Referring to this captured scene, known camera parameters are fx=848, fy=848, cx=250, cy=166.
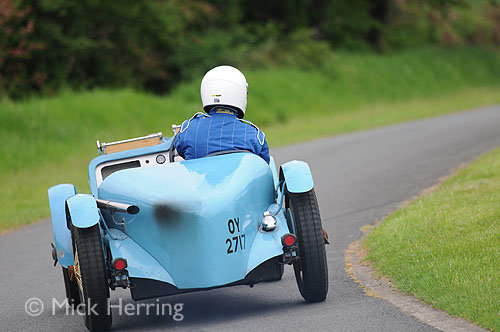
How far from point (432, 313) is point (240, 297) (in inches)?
72.0

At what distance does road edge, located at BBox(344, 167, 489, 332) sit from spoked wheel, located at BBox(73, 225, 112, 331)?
2110 mm

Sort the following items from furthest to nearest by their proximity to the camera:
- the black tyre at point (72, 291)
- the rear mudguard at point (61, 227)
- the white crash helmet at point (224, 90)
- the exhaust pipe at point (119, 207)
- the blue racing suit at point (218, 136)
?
the black tyre at point (72, 291) < the white crash helmet at point (224, 90) < the blue racing suit at point (218, 136) < the rear mudguard at point (61, 227) < the exhaust pipe at point (119, 207)

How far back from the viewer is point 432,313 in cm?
603

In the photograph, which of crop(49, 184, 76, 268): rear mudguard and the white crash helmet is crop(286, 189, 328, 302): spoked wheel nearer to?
the white crash helmet

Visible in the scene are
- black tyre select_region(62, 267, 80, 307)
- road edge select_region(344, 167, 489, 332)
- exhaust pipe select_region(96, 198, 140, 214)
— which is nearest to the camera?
road edge select_region(344, 167, 489, 332)

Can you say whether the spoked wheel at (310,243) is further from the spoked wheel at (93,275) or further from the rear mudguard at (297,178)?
the spoked wheel at (93,275)

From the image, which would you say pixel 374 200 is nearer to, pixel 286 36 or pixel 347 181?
pixel 347 181

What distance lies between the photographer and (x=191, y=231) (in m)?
5.98

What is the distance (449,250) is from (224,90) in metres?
2.44

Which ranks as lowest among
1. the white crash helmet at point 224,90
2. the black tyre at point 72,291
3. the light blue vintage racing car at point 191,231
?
the black tyre at point 72,291

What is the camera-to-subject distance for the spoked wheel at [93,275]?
19.8 ft

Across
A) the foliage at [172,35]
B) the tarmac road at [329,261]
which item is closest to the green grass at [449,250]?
the tarmac road at [329,261]

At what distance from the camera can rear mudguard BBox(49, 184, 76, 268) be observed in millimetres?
6668

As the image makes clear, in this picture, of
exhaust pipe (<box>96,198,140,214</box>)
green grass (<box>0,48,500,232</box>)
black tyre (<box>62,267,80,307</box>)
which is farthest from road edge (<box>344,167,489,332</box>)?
green grass (<box>0,48,500,232</box>)
